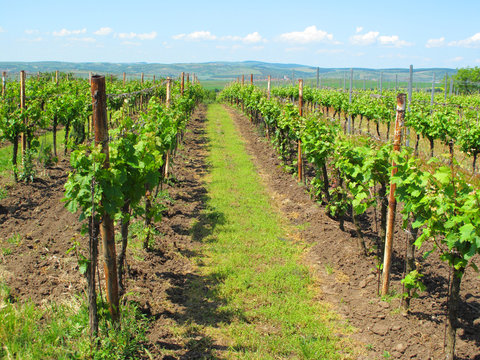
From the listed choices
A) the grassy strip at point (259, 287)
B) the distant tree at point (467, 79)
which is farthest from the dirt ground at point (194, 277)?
the distant tree at point (467, 79)

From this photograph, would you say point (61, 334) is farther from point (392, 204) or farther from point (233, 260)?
point (392, 204)

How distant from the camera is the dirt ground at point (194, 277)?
14.1 feet

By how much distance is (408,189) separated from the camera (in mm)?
3994

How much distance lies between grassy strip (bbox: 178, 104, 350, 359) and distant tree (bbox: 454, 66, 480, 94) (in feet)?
143

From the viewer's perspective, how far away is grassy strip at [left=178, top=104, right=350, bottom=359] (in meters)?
4.32

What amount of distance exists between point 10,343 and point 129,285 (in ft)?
5.08

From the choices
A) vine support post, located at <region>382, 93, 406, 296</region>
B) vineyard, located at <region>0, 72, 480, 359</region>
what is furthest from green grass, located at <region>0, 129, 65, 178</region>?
vine support post, located at <region>382, 93, 406, 296</region>

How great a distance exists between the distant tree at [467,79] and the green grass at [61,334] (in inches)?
1901

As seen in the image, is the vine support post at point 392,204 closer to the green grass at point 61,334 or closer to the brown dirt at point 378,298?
the brown dirt at point 378,298

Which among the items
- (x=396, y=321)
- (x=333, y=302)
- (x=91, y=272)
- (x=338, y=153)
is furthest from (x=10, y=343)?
(x=338, y=153)

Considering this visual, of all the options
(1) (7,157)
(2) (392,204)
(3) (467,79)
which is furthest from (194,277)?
(3) (467,79)

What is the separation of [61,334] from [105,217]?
115 cm

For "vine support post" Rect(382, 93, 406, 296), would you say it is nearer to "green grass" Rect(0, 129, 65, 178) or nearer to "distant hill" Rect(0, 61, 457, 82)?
"green grass" Rect(0, 129, 65, 178)

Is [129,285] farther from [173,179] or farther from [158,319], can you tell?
[173,179]
